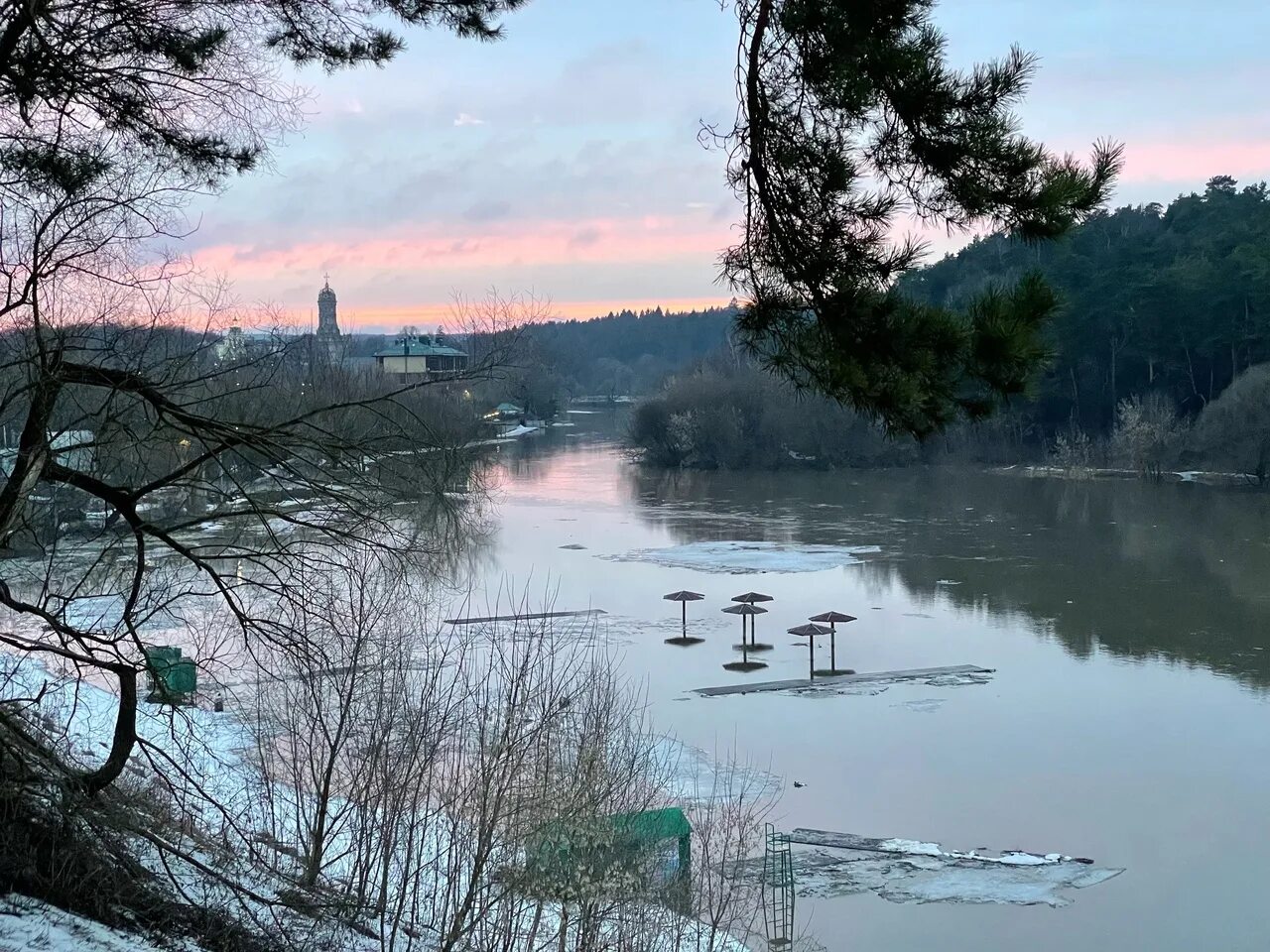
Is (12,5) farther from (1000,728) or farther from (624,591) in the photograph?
(624,591)

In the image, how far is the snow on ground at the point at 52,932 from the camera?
4.78m

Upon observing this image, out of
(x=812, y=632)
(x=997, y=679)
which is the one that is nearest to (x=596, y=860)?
(x=997, y=679)

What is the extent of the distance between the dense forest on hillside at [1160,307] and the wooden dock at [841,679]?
25.6m

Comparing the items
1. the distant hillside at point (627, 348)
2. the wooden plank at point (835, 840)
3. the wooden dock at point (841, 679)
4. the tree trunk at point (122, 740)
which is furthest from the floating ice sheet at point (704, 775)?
the distant hillside at point (627, 348)

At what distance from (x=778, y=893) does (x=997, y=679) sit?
7.62m

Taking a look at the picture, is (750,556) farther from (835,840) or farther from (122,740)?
(122,740)

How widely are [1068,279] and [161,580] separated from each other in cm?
3640

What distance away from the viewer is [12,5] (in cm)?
459

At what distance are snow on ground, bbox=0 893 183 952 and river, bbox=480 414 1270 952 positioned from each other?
6179 mm

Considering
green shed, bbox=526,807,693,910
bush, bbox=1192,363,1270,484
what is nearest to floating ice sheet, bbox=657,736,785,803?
green shed, bbox=526,807,693,910

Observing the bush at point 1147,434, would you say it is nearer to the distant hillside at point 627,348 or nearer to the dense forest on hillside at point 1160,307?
the dense forest on hillside at point 1160,307

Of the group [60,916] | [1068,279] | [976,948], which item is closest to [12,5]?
[60,916]

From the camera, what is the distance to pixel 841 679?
687 inches

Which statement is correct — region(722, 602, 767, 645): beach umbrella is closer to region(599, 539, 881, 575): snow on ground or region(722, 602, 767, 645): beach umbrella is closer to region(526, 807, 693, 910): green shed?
region(599, 539, 881, 575): snow on ground
